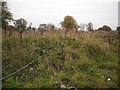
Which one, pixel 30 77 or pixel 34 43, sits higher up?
pixel 34 43

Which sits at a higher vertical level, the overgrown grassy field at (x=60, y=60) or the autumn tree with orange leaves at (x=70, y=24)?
the autumn tree with orange leaves at (x=70, y=24)

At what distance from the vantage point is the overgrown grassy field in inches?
282

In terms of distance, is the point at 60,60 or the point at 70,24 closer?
the point at 60,60

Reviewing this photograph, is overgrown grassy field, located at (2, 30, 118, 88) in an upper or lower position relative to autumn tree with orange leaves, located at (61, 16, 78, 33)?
lower

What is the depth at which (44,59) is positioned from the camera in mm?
8227

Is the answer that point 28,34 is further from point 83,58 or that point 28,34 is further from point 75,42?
point 83,58

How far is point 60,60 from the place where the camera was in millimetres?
8336

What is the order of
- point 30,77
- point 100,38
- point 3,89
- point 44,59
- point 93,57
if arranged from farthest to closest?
point 100,38, point 93,57, point 44,59, point 30,77, point 3,89

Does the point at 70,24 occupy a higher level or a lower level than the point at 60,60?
higher

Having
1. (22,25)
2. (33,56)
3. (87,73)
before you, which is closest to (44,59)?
(33,56)

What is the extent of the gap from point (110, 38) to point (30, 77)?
15.6 ft

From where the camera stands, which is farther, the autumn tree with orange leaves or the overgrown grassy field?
the autumn tree with orange leaves

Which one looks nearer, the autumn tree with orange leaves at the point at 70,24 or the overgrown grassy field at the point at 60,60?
the overgrown grassy field at the point at 60,60

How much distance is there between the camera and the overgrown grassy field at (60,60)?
23.5 feet
